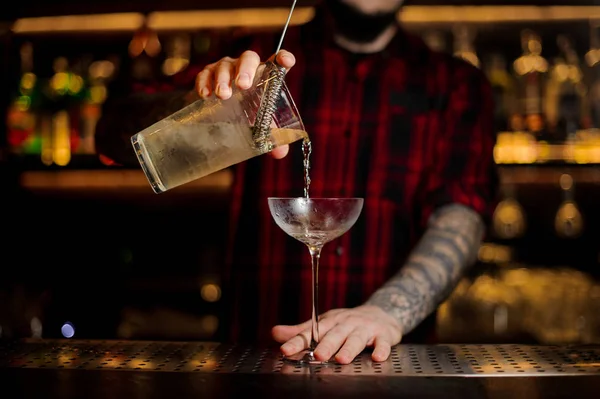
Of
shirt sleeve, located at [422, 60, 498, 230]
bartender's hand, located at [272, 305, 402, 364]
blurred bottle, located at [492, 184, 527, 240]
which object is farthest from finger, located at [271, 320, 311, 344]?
blurred bottle, located at [492, 184, 527, 240]

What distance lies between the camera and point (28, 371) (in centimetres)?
115

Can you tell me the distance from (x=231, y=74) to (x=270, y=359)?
437 millimetres

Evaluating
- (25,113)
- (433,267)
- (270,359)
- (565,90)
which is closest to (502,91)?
(565,90)

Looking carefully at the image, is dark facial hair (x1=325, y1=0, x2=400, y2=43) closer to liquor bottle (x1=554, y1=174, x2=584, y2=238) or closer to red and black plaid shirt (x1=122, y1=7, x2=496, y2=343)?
red and black plaid shirt (x1=122, y1=7, x2=496, y2=343)

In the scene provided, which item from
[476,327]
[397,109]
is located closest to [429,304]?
[397,109]

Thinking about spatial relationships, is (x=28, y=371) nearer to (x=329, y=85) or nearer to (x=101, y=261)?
(x=329, y=85)

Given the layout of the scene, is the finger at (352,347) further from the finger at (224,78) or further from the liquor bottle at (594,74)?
the liquor bottle at (594,74)

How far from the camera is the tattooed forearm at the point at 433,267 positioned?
1612mm

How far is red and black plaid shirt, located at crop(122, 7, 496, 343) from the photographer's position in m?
2.11

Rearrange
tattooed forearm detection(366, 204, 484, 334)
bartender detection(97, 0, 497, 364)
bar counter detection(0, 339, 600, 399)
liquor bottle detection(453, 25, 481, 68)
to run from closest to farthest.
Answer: bar counter detection(0, 339, 600, 399) → tattooed forearm detection(366, 204, 484, 334) → bartender detection(97, 0, 497, 364) → liquor bottle detection(453, 25, 481, 68)

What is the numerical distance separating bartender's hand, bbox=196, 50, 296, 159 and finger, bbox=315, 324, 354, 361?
0.39 metres

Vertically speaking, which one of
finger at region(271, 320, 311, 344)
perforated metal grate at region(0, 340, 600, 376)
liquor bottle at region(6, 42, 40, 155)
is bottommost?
perforated metal grate at region(0, 340, 600, 376)

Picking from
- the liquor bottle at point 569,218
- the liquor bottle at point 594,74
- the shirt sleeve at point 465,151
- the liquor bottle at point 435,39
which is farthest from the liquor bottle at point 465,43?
the shirt sleeve at point 465,151

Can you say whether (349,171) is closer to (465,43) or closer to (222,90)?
(222,90)
